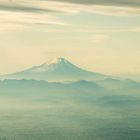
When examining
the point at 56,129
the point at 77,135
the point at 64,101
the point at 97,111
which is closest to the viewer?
the point at 77,135

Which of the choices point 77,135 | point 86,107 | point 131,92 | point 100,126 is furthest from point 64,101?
point 77,135

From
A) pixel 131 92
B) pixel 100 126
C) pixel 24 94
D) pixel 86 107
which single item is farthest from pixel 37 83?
pixel 100 126

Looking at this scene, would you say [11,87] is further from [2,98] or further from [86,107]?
[86,107]

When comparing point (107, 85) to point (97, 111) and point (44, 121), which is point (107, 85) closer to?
point (97, 111)

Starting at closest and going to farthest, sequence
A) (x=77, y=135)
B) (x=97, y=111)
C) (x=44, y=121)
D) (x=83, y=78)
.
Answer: (x=77, y=135) → (x=44, y=121) → (x=97, y=111) → (x=83, y=78)

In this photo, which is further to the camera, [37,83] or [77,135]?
[37,83]

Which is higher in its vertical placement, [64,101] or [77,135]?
[77,135]

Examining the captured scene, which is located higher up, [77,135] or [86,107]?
[77,135]

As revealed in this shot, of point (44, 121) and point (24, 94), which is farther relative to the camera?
point (24, 94)

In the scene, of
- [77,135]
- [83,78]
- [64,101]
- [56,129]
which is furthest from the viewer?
[83,78]
